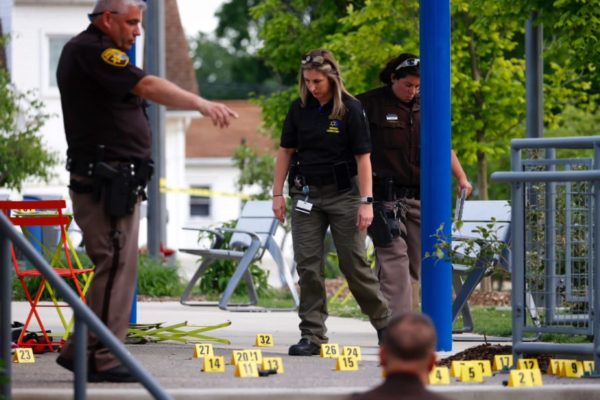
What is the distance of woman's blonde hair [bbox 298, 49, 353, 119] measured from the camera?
32.0ft

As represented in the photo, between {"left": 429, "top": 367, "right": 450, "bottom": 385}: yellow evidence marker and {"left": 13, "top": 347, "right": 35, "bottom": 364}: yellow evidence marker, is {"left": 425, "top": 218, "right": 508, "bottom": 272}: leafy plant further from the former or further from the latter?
{"left": 13, "top": 347, "right": 35, "bottom": 364}: yellow evidence marker

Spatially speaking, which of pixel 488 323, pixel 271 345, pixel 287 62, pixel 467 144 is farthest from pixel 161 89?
pixel 287 62

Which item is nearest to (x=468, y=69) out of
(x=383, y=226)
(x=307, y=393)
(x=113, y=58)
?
(x=383, y=226)

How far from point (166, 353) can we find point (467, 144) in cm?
1201

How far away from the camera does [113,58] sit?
7797 mm

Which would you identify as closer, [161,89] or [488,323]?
[161,89]

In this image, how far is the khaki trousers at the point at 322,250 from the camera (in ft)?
32.8

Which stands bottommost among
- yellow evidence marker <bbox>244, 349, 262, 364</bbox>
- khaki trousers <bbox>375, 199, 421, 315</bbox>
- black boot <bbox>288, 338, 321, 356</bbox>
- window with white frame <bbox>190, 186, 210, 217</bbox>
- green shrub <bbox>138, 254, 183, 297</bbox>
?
window with white frame <bbox>190, 186, 210, 217</bbox>

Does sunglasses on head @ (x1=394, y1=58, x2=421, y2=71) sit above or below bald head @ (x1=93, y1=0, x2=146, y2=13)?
below

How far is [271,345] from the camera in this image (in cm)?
1062

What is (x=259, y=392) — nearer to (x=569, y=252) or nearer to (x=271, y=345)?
(x=569, y=252)

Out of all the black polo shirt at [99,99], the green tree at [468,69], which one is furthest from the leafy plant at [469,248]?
the green tree at [468,69]

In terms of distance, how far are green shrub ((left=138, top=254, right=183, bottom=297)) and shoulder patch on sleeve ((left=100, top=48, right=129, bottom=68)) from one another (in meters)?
10.5

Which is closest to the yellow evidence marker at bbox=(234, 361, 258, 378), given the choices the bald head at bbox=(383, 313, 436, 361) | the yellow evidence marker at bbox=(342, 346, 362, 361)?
the yellow evidence marker at bbox=(342, 346, 362, 361)
